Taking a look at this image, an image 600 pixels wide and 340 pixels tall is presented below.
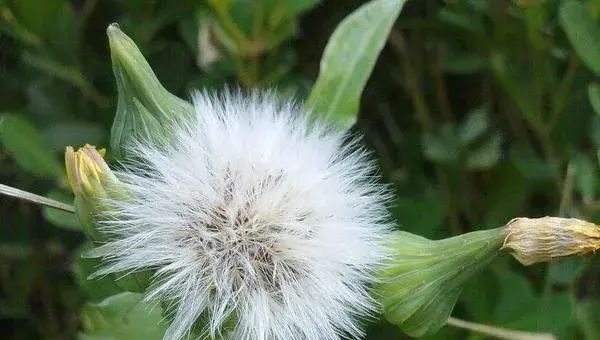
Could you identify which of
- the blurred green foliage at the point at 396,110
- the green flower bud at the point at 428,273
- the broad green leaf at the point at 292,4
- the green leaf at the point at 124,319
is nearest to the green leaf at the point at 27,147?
the blurred green foliage at the point at 396,110

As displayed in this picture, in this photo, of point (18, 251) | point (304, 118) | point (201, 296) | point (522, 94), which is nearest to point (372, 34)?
point (304, 118)

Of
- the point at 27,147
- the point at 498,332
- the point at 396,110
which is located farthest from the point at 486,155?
the point at 27,147

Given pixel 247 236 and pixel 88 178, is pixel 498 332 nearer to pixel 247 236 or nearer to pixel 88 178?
pixel 247 236

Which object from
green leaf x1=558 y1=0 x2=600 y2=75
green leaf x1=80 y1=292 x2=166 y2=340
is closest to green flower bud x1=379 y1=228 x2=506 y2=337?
green leaf x1=80 y1=292 x2=166 y2=340

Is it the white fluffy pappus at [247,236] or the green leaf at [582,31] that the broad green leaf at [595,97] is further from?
the white fluffy pappus at [247,236]

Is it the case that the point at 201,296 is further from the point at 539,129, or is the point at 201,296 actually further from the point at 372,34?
the point at 539,129

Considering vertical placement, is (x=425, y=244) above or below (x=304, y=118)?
below

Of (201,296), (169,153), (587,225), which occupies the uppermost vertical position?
(169,153)
